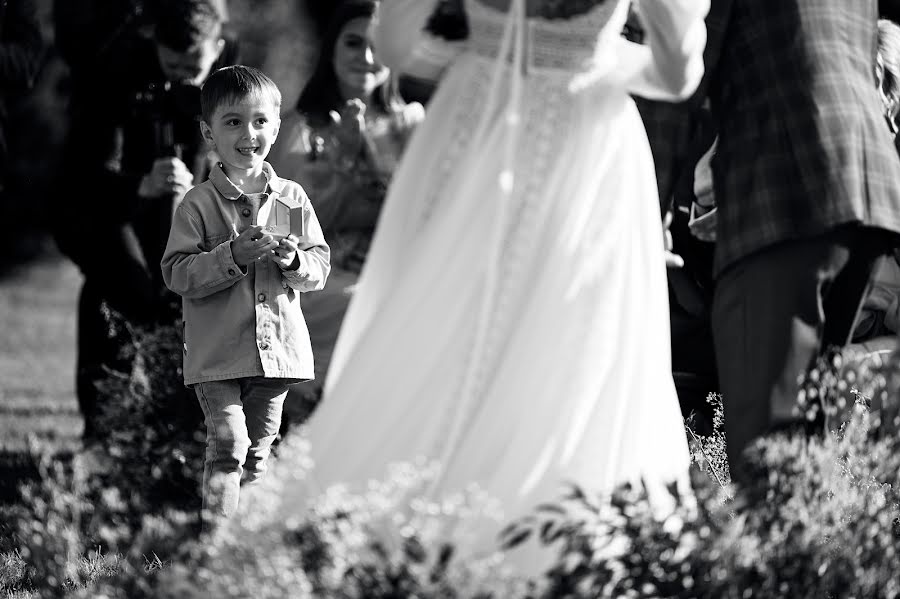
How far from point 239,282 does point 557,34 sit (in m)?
1.32

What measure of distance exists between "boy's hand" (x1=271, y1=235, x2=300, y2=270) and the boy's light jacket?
54 millimetres

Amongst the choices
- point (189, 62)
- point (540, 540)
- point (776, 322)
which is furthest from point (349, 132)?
point (540, 540)

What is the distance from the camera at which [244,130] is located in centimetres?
445

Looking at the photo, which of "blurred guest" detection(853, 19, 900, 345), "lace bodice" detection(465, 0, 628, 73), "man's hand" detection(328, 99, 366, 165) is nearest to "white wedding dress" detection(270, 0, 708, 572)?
"lace bodice" detection(465, 0, 628, 73)

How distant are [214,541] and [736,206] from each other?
6.09 ft

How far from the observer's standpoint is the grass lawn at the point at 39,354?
8.26 metres

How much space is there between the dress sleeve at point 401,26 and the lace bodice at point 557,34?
0.11 metres

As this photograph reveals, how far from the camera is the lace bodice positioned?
3.58 meters

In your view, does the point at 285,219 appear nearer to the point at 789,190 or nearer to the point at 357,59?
the point at 789,190

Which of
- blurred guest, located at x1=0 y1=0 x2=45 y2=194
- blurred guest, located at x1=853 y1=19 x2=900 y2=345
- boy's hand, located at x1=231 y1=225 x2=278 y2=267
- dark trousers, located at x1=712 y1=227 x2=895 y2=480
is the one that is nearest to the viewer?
dark trousers, located at x1=712 y1=227 x2=895 y2=480

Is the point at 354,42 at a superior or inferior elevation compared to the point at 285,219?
inferior

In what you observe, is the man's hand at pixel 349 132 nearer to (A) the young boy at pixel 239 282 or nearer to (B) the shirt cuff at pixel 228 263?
(A) the young boy at pixel 239 282

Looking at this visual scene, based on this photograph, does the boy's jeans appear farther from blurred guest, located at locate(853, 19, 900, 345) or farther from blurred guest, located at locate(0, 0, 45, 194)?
blurred guest, located at locate(0, 0, 45, 194)

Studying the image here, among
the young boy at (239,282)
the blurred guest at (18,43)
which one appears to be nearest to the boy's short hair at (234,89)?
the young boy at (239,282)
